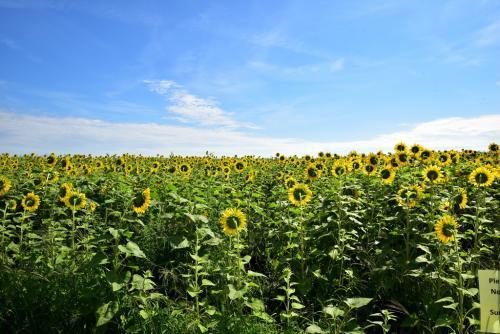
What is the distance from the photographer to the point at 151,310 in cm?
360

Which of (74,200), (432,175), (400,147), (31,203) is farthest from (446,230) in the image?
(31,203)

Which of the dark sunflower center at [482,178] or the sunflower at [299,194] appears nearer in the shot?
the dark sunflower center at [482,178]

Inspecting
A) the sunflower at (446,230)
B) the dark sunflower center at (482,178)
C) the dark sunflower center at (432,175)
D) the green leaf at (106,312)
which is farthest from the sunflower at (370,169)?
the green leaf at (106,312)

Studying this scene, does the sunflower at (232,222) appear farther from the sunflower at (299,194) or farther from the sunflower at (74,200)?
the sunflower at (74,200)

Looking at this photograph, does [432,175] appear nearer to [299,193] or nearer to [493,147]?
[299,193]

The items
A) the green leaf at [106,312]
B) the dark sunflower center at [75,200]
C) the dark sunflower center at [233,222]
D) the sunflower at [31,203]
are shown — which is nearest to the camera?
the green leaf at [106,312]

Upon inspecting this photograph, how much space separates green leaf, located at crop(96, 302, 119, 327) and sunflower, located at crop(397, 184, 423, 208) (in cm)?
388

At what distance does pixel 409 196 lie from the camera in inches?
205

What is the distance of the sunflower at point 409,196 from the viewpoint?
5.25 m

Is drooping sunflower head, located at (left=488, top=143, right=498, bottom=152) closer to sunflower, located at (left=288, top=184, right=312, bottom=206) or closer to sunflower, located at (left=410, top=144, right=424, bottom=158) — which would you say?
sunflower, located at (left=410, top=144, right=424, bottom=158)

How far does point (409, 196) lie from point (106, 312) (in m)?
4.00

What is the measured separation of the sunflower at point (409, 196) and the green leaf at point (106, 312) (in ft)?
12.7

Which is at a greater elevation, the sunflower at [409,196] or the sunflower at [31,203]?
the sunflower at [409,196]

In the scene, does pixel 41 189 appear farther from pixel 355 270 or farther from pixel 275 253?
pixel 355 270
